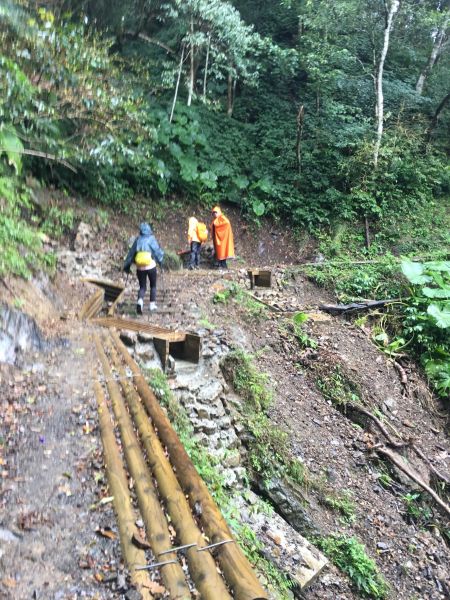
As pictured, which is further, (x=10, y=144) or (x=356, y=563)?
(x=10, y=144)

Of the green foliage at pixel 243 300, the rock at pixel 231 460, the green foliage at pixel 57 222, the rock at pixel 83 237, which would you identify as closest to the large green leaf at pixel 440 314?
→ the green foliage at pixel 243 300

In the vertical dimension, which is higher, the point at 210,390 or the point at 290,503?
the point at 210,390

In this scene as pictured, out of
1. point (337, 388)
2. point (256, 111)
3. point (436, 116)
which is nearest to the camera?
point (337, 388)

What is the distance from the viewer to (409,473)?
261 inches

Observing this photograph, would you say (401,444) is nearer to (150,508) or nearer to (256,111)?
(150,508)

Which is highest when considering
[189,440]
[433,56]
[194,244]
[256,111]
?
[433,56]

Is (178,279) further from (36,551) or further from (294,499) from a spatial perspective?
(36,551)

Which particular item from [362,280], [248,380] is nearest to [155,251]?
[248,380]

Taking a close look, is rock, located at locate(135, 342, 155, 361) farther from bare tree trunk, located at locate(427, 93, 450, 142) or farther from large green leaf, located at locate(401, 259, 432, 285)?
bare tree trunk, located at locate(427, 93, 450, 142)

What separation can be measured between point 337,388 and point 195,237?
5805mm

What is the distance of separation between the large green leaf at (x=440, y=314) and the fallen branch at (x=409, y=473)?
3.46m

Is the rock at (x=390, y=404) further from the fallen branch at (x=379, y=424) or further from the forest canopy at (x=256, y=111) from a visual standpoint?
the forest canopy at (x=256, y=111)

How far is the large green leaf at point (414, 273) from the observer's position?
1023 cm

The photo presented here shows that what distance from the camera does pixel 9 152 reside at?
8.28 metres
